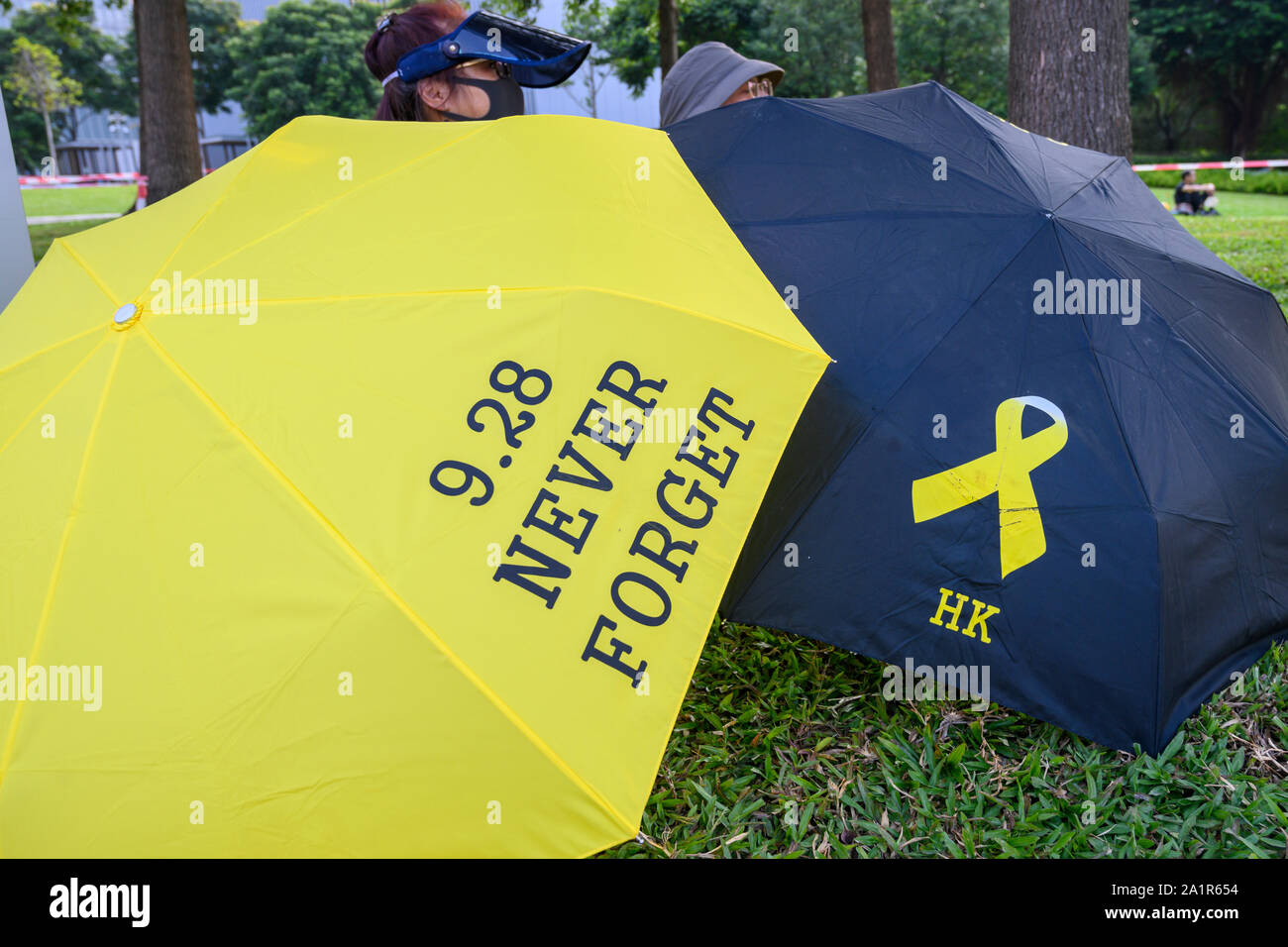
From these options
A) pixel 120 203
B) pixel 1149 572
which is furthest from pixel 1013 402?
pixel 120 203

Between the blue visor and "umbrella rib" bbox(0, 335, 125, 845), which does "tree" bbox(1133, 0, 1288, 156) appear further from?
"umbrella rib" bbox(0, 335, 125, 845)

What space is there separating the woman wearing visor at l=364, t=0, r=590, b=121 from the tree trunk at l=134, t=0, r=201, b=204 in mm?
8227

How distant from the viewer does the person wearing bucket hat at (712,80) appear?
4395 millimetres

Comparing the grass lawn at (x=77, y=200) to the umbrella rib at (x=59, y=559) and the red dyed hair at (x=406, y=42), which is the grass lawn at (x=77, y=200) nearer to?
the red dyed hair at (x=406, y=42)

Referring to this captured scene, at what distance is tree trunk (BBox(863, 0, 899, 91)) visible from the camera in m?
9.67

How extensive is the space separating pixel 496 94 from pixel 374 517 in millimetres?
2243

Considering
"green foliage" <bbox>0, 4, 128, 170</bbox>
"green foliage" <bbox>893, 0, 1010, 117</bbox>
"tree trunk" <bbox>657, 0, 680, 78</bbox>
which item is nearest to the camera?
"tree trunk" <bbox>657, 0, 680, 78</bbox>

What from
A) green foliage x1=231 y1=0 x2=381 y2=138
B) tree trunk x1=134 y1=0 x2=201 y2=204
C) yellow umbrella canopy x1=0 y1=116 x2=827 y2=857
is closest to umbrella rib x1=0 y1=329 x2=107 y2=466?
yellow umbrella canopy x1=0 y1=116 x2=827 y2=857

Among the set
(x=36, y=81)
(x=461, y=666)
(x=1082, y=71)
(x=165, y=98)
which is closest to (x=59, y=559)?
(x=461, y=666)

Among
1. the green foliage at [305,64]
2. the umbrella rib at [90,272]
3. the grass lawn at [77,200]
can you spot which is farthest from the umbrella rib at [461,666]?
the green foliage at [305,64]

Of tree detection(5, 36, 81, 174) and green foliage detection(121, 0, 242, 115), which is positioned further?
green foliage detection(121, 0, 242, 115)

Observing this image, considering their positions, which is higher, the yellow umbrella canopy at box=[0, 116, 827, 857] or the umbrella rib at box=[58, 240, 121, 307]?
the umbrella rib at box=[58, 240, 121, 307]

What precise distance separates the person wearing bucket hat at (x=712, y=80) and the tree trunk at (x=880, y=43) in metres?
5.73

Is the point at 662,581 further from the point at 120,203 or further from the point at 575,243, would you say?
the point at 120,203
